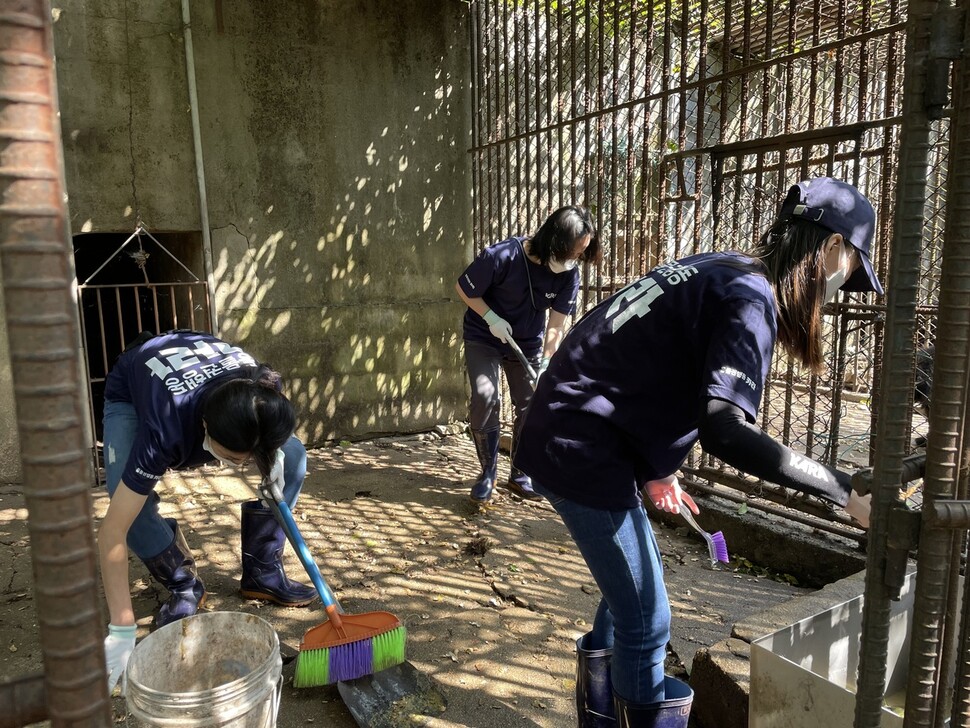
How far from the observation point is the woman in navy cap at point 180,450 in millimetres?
2363

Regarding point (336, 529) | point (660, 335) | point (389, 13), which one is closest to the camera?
point (660, 335)

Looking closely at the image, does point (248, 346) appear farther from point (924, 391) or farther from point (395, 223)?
point (924, 391)

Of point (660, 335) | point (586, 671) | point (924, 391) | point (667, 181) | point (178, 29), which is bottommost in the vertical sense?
point (586, 671)

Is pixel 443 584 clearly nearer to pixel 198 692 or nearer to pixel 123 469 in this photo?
pixel 123 469

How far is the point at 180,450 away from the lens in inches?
100

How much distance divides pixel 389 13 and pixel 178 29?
1.71 metres

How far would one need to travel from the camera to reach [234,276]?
18.5 feet

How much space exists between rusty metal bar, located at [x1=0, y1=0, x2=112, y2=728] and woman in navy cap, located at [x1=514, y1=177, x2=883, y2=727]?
1.31 meters

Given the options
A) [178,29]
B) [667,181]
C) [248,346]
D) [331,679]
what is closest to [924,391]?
[667,181]

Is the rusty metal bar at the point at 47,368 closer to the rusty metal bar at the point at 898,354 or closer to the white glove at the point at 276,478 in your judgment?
the rusty metal bar at the point at 898,354

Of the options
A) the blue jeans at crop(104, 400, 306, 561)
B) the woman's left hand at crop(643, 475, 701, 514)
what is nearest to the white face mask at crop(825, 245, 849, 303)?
the woman's left hand at crop(643, 475, 701, 514)

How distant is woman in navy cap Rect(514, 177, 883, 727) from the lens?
173cm

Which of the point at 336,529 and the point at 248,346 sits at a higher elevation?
the point at 248,346

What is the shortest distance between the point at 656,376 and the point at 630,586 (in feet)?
1.86
